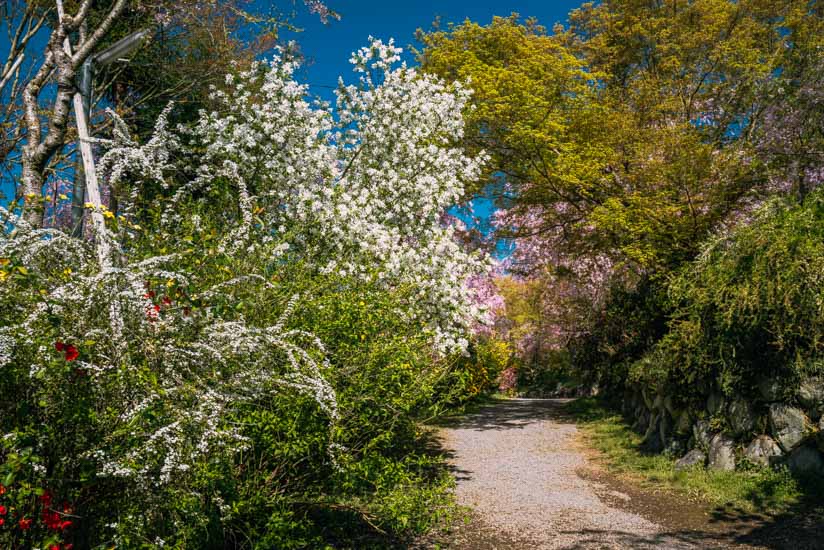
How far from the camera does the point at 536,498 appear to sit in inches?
296

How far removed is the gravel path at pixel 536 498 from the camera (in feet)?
19.7

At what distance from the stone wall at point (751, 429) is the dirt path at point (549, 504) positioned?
1216mm

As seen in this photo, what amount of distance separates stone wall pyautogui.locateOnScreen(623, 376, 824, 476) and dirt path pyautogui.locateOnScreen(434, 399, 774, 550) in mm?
1216

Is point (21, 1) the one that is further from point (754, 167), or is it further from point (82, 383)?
point (754, 167)

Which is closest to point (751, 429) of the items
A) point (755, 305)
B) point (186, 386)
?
point (755, 305)

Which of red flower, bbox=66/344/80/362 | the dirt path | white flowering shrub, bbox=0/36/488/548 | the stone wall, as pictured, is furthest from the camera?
the stone wall

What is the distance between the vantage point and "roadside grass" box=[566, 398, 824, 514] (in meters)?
6.68

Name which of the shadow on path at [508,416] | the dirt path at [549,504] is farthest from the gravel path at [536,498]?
the shadow on path at [508,416]

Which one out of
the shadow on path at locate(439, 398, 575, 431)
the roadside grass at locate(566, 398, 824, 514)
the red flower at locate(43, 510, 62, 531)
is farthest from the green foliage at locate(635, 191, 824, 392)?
the red flower at locate(43, 510, 62, 531)

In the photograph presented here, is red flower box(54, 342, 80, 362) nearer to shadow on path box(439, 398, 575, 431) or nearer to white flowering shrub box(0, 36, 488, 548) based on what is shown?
white flowering shrub box(0, 36, 488, 548)

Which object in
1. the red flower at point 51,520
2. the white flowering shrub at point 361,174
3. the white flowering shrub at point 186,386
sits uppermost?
the white flowering shrub at point 361,174

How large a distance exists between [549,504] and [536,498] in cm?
28

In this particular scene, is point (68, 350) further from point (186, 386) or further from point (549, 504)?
point (549, 504)

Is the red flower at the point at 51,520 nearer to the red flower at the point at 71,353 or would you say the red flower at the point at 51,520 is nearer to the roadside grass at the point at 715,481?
the red flower at the point at 71,353
